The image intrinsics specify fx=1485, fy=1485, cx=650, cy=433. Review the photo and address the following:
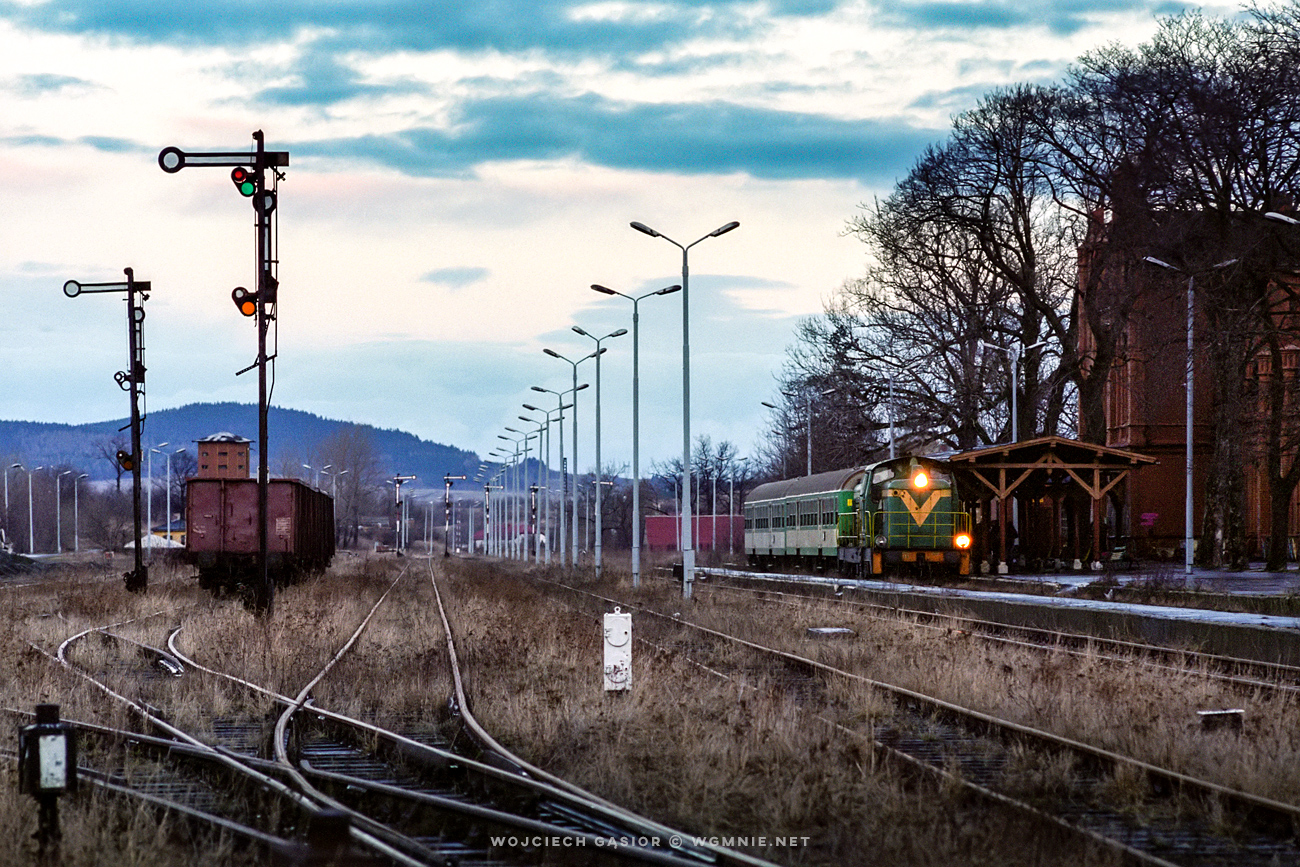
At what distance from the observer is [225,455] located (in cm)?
6944

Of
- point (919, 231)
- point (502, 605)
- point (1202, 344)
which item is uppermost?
point (919, 231)

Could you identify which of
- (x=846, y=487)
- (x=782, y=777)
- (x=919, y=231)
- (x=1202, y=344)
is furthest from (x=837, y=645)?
(x=919, y=231)

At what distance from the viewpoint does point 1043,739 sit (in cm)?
1134

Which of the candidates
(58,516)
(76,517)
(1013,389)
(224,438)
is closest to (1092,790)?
(1013,389)

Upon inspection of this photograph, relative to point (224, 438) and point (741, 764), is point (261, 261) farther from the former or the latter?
point (224, 438)

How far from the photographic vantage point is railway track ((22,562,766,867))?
7.84 m

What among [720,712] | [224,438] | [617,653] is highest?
[224,438]

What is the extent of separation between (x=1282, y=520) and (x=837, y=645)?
22876 mm

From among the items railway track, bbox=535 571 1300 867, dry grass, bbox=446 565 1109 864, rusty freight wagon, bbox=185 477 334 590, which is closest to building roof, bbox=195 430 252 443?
rusty freight wagon, bbox=185 477 334 590

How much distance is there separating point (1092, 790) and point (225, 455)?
210ft

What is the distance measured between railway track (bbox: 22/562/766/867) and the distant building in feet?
182

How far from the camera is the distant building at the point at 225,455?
6850 cm

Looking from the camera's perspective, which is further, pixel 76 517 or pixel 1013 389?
pixel 76 517

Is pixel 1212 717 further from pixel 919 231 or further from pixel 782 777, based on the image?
pixel 919 231
